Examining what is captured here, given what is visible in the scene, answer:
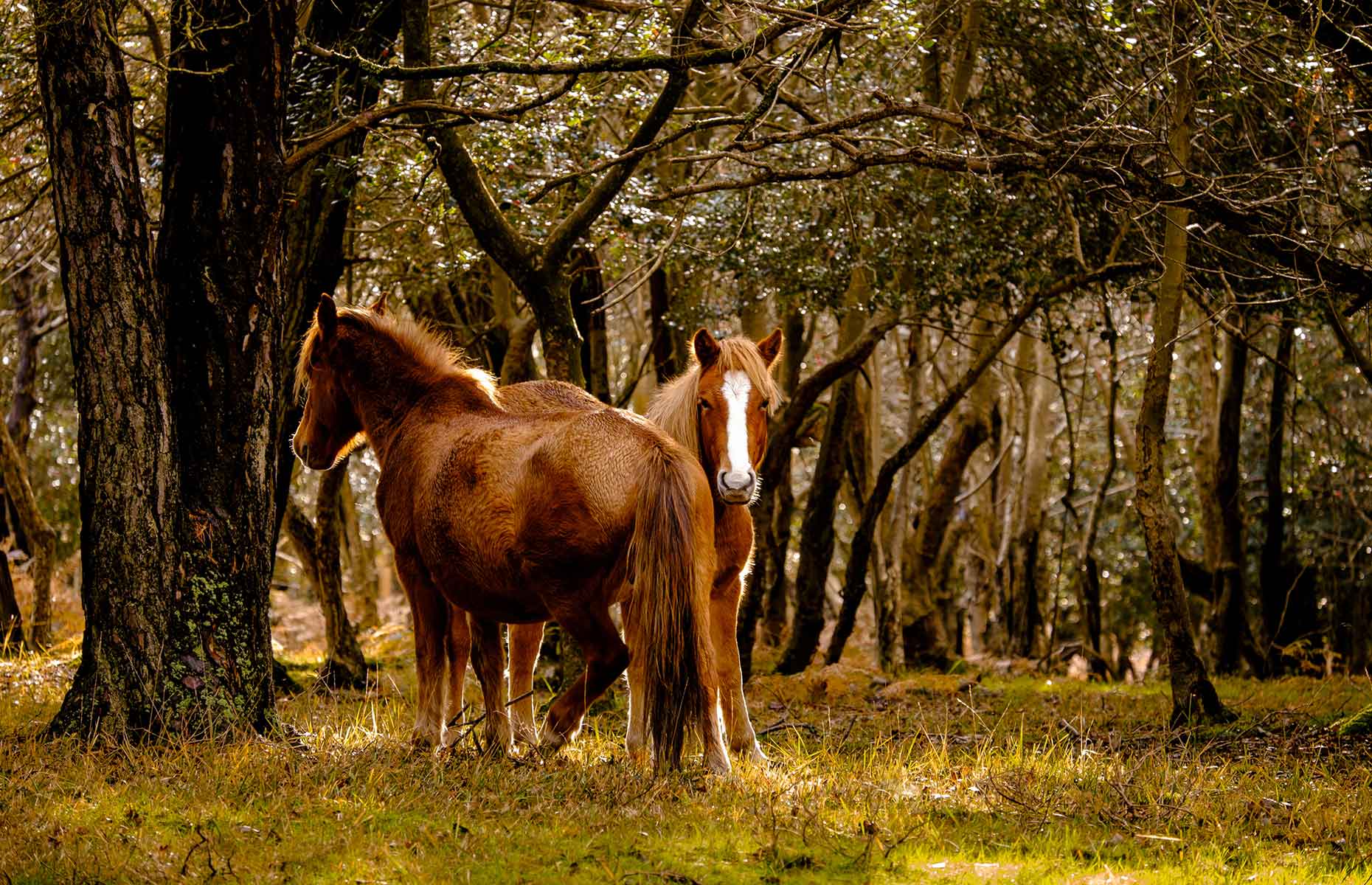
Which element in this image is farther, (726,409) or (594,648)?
(726,409)

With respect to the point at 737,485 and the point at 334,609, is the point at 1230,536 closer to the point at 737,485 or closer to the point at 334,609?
the point at 737,485

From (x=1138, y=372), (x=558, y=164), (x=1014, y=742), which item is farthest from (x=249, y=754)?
(x=1138, y=372)

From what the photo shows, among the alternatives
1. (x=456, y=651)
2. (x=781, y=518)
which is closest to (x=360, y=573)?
(x=781, y=518)

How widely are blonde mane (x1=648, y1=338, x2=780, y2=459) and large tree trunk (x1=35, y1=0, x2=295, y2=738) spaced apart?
241 cm

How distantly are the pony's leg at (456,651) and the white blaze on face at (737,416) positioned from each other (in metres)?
1.94

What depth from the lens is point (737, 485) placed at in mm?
7590

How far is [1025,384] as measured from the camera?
21.5 m

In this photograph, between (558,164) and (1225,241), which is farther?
(1225,241)

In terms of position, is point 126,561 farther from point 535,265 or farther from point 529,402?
point 535,265

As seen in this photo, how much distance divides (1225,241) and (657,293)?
19.5ft

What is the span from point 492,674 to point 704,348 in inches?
92.5

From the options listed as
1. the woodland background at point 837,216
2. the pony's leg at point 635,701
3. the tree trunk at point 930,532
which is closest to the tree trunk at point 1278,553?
the woodland background at point 837,216

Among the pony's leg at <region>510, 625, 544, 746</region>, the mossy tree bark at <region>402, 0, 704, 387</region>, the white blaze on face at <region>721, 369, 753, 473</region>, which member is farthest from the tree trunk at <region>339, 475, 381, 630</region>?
the white blaze on face at <region>721, 369, 753, 473</region>

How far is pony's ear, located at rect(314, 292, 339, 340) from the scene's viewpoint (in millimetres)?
8234
